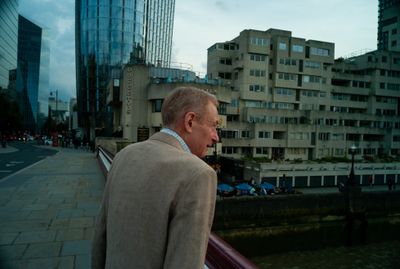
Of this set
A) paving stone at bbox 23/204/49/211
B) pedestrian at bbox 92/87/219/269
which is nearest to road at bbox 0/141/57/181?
paving stone at bbox 23/204/49/211

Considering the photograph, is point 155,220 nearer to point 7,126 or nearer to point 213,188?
point 213,188

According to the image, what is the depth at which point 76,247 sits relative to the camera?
479 centimetres

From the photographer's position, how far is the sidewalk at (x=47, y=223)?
4.32 meters

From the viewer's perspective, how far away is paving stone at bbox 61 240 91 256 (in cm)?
457

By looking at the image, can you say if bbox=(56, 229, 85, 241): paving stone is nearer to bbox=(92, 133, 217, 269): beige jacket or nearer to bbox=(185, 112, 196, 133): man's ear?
bbox=(92, 133, 217, 269): beige jacket

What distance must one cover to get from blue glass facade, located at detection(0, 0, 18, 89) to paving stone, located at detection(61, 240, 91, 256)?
68.9 metres

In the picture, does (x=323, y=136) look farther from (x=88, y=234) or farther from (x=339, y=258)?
(x=88, y=234)

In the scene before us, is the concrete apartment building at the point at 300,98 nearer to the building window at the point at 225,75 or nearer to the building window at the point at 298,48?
the building window at the point at 225,75

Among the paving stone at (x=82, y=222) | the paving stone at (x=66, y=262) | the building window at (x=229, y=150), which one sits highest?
the paving stone at (x=66, y=262)

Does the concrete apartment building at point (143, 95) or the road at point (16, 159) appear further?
the concrete apartment building at point (143, 95)

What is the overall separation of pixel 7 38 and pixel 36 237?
7817 cm

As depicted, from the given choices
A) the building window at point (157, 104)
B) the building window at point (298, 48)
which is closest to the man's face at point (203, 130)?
the building window at point (157, 104)

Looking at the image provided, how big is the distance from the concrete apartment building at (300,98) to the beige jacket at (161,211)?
133 ft

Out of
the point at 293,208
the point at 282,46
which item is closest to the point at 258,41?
the point at 282,46
